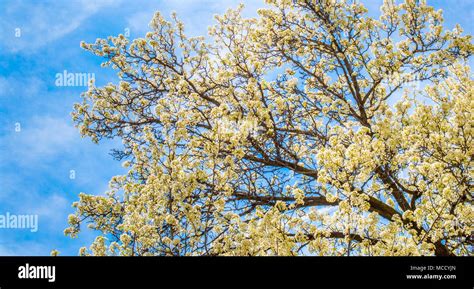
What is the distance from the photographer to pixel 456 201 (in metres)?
8.56

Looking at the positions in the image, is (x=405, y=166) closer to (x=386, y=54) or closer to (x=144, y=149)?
(x=386, y=54)

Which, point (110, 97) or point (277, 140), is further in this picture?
point (110, 97)

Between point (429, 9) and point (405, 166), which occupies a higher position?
point (429, 9)

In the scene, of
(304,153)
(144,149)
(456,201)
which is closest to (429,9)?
(304,153)

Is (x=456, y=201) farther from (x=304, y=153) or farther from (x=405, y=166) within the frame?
(x=304, y=153)

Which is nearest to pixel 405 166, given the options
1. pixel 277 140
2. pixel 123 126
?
pixel 277 140

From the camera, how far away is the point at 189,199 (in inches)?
318

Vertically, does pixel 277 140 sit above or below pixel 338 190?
above

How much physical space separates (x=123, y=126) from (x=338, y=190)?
709 cm

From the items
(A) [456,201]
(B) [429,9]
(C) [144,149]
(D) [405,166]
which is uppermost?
(B) [429,9]
